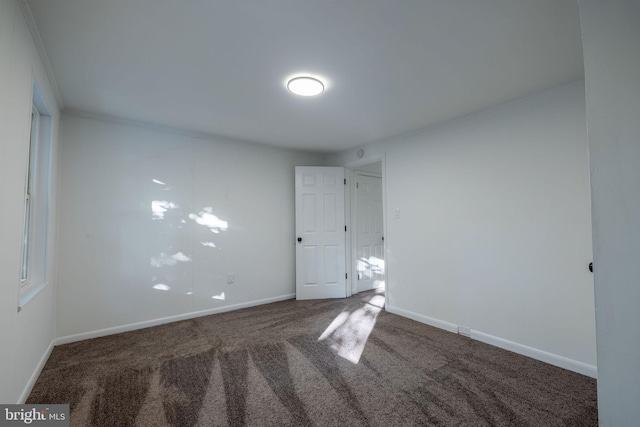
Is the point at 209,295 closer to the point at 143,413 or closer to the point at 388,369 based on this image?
the point at 143,413

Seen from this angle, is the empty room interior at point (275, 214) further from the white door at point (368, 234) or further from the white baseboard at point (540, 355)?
the white door at point (368, 234)

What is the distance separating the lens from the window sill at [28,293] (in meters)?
1.74

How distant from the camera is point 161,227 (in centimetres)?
322

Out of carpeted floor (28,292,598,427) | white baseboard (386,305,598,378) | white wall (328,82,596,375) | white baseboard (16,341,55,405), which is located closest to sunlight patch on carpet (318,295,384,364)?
carpeted floor (28,292,598,427)

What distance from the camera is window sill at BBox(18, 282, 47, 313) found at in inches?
68.4

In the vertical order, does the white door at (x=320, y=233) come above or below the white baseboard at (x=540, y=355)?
above

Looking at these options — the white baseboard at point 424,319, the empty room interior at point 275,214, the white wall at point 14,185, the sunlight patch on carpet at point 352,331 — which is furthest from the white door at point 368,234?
the white wall at point 14,185

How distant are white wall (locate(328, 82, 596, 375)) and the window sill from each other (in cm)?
341

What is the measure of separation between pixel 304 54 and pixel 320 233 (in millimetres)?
2802

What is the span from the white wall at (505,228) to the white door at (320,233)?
1.03 meters

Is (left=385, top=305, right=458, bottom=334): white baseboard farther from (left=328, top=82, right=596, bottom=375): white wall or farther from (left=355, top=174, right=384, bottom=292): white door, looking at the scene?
(left=355, top=174, right=384, bottom=292): white door

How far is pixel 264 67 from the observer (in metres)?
2.01

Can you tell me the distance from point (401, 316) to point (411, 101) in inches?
98.9

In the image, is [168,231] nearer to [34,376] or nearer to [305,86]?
[34,376]
